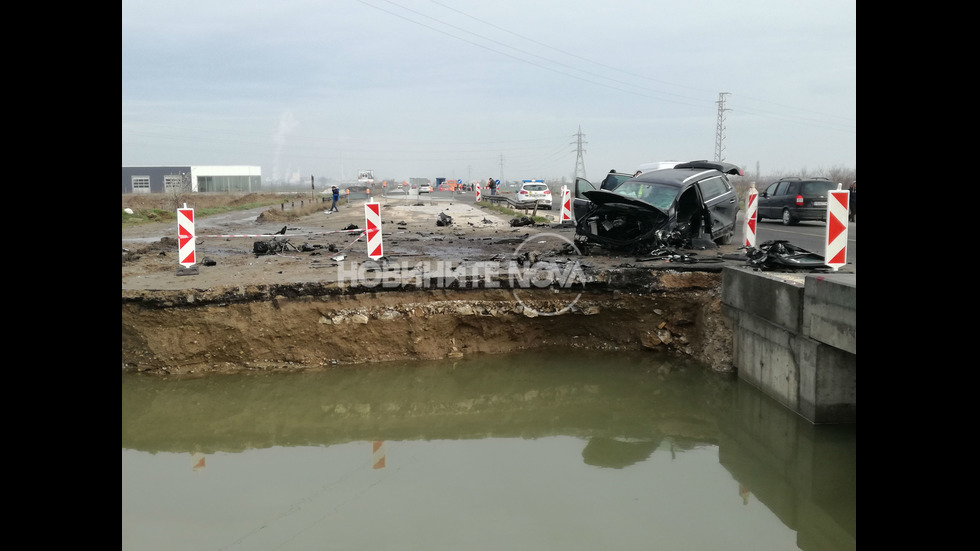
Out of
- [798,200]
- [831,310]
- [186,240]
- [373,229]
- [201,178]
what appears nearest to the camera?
[831,310]

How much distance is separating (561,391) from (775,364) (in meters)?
2.63

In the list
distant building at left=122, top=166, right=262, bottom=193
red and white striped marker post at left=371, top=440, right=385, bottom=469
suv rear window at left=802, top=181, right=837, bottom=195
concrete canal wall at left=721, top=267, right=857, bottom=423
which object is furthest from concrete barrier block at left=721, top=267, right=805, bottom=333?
distant building at left=122, top=166, right=262, bottom=193

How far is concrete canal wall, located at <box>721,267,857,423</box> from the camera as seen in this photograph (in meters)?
6.20

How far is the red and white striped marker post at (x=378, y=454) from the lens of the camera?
6.31 meters

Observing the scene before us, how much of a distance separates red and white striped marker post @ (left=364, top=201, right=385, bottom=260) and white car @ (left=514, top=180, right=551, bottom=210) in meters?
22.2

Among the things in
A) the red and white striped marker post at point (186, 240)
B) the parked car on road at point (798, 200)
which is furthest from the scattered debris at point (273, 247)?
the parked car on road at point (798, 200)

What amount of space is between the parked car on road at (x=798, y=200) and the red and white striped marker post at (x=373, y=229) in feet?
40.0

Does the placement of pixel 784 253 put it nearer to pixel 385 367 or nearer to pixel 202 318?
pixel 385 367

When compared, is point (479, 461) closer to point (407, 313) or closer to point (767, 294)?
point (407, 313)

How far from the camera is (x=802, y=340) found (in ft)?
22.5

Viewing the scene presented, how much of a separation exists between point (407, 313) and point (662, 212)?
4695mm

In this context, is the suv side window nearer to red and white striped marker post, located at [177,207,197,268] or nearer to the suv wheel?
the suv wheel

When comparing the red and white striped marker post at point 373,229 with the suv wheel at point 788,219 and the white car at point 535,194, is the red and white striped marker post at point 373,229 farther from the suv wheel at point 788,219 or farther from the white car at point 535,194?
the white car at point 535,194

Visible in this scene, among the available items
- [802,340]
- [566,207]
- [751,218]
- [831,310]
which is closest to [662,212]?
[751,218]
